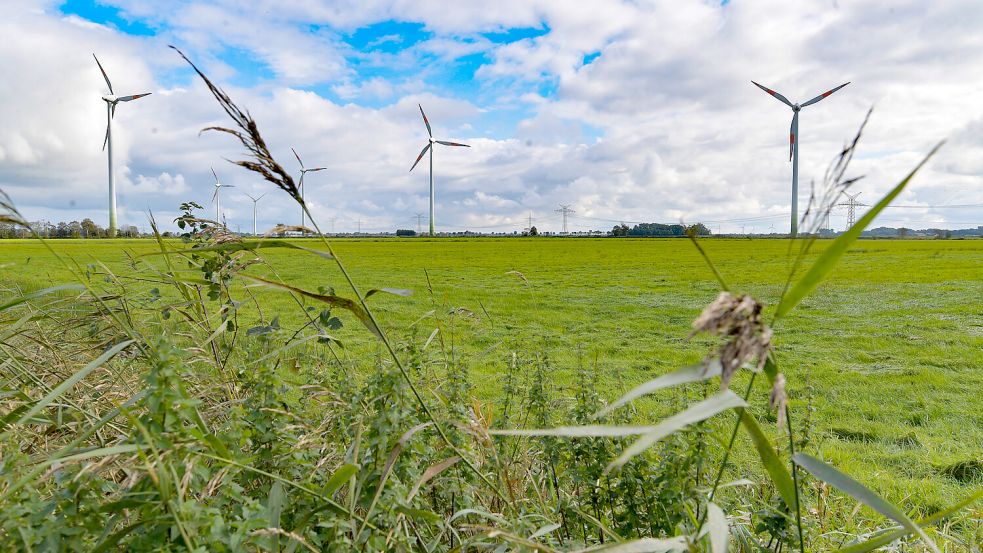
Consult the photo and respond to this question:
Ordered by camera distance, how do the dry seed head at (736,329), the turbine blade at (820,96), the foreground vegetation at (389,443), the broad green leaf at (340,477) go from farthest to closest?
the turbine blade at (820,96) → the broad green leaf at (340,477) → the foreground vegetation at (389,443) → the dry seed head at (736,329)

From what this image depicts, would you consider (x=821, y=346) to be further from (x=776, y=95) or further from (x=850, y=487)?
(x=776, y=95)

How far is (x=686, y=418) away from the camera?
92cm

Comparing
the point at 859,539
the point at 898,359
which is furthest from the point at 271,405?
the point at 898,359

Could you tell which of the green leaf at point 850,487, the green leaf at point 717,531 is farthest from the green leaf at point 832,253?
the green leaf at point 717,531

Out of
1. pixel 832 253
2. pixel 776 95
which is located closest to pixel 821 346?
pixel 832 253

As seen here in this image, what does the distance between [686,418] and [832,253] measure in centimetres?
50

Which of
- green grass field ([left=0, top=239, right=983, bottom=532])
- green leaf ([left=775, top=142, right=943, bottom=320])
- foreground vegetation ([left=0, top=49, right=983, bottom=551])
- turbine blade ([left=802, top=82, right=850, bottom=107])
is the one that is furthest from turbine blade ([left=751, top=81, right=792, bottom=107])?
green leaf ([left=775, top=142, right=943, bottom=320])

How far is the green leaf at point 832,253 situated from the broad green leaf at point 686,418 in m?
0.23

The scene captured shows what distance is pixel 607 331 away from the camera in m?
15.8

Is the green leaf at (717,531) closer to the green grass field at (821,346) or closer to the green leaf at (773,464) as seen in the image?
the green leaf at (773,464)

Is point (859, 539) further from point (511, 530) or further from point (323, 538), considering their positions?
point (323, 538)

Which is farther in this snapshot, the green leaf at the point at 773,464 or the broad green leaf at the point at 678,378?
the green leaf at the point at 773,464

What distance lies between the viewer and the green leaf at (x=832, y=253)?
1071mm

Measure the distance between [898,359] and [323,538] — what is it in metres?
13.8
